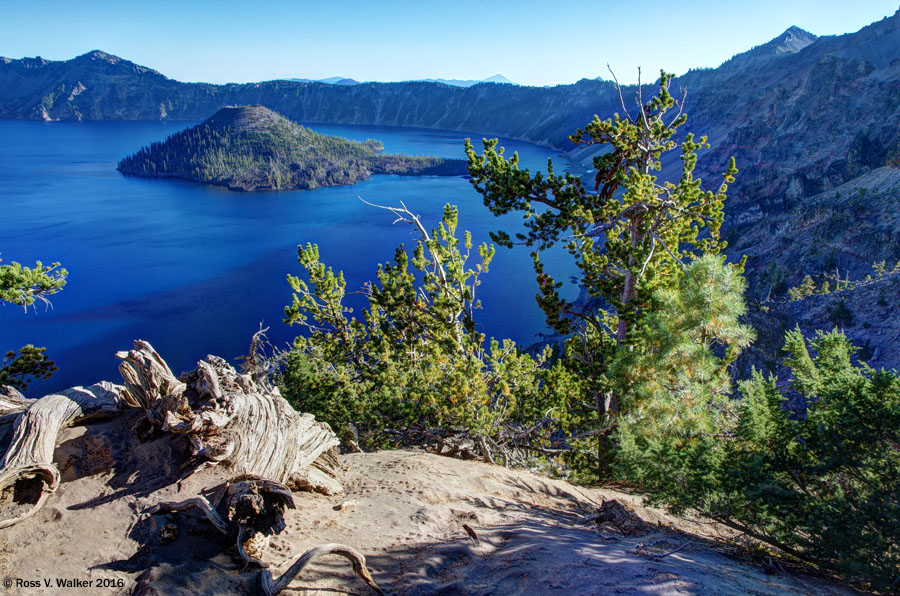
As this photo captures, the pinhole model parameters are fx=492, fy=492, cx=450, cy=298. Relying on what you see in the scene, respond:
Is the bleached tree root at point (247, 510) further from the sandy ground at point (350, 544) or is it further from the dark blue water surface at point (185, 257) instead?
the dark blue water surface at point (185, 257)

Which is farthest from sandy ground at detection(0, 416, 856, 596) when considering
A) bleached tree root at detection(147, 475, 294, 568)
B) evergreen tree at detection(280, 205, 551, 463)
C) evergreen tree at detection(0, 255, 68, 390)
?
evergreen tree at detection(0, 255, 68, 390)

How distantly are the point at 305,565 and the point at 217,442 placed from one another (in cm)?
249

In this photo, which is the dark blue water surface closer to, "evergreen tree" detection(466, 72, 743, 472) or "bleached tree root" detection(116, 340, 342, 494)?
"evergreen tree" detection(466, 72, 743, 472)

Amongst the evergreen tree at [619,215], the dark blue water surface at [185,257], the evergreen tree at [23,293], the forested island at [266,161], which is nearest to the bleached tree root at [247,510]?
the evergreen tree at [619,215]

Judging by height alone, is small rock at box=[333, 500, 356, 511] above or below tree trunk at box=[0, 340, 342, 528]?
below

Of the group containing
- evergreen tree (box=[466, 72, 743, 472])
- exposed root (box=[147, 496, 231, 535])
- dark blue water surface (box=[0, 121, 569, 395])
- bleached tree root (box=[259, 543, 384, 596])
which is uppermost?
evergreen tree (box=[466, 72, 743, 472])

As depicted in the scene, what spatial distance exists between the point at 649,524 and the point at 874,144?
322 feet

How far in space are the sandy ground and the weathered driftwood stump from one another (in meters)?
0.20

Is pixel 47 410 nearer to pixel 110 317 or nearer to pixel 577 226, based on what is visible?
pixel 577 226

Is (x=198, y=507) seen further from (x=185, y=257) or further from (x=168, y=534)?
(x=185, y=257)

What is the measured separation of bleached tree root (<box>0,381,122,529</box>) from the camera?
18.5 feet

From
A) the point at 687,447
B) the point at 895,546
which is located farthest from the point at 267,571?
the point at 895,546

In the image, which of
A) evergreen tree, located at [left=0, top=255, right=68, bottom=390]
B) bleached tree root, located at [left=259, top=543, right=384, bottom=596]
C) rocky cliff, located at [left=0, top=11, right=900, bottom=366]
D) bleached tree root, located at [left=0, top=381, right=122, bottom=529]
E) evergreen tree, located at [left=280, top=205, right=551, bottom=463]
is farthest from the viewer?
rocky cliff, located at [left=0, top=11, right=900, bottom=366]

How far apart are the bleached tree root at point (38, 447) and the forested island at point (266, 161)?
154 metres
